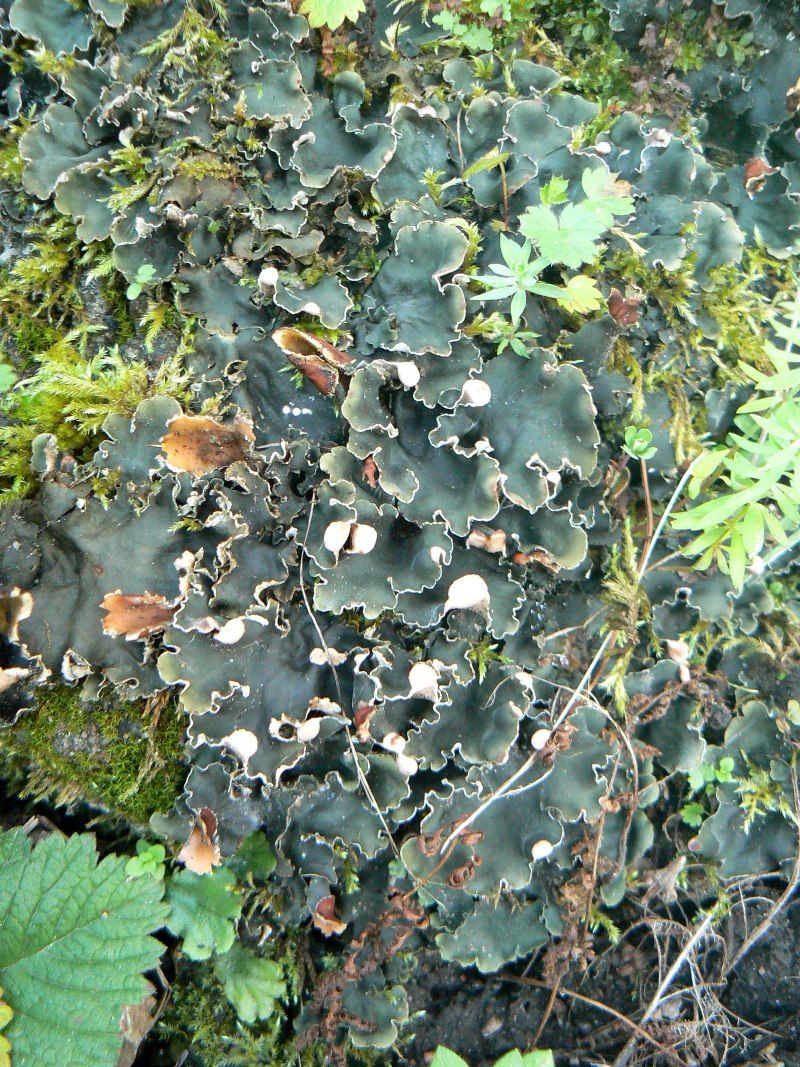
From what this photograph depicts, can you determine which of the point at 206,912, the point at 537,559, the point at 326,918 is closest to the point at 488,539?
the point at 537,559

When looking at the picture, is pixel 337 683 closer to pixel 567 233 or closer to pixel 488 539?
pixel 488 539

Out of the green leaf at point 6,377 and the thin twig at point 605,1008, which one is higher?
the green leaf at point 6,377

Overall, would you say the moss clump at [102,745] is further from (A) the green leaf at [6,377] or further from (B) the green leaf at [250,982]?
(A) the green leaf at [6,377]

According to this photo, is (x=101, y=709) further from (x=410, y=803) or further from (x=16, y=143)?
(x=16, y=143)

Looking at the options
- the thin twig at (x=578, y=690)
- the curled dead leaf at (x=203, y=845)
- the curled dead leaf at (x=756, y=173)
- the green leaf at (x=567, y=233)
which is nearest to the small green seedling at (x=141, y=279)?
the green leaf at (x=567, y=233)

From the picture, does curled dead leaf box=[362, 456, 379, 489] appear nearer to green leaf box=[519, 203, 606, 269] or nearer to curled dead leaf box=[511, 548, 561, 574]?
curled dead leaf box=[511, 548, 561, 574]

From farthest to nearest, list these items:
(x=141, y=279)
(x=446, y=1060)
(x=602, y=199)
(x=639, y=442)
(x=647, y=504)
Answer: (x=647, y=504), (x=639, y=442), (x=141, y=279), (x=602, y=199), (x=446, y=1060)
